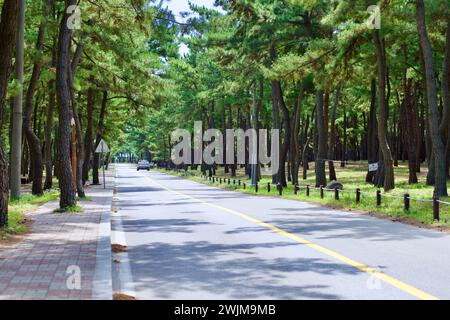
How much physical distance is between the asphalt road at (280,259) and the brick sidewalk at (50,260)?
24.6 inches

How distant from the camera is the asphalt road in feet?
26.3

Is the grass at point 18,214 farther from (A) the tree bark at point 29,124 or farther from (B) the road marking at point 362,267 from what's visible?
(B) the road marking at point 362,267

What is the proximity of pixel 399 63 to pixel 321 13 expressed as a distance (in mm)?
7345

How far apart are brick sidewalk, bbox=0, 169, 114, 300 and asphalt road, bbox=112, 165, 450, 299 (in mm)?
624

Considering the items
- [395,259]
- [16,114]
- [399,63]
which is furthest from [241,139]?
[395,259]

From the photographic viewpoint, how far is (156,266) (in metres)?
10.1

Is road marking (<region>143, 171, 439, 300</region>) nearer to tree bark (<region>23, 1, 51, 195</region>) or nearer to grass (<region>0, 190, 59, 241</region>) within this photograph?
grass (<region>0, 190, 59, 241</region>)

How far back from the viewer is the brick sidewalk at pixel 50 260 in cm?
741

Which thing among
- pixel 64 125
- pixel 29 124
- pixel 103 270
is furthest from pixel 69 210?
pixel 103 270

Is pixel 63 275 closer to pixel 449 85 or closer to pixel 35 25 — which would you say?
pixel 35 25

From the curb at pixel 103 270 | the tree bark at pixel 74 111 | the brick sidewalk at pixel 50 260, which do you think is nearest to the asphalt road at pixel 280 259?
the curb at pixel 103 270

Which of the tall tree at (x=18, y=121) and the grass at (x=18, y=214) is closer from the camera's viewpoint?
the grass at (x=18, y=214)

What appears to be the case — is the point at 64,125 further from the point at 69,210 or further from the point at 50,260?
the point at 50,260

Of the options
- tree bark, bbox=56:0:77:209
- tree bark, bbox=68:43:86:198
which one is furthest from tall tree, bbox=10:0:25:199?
tree bark, bbox=68:43:86:198
